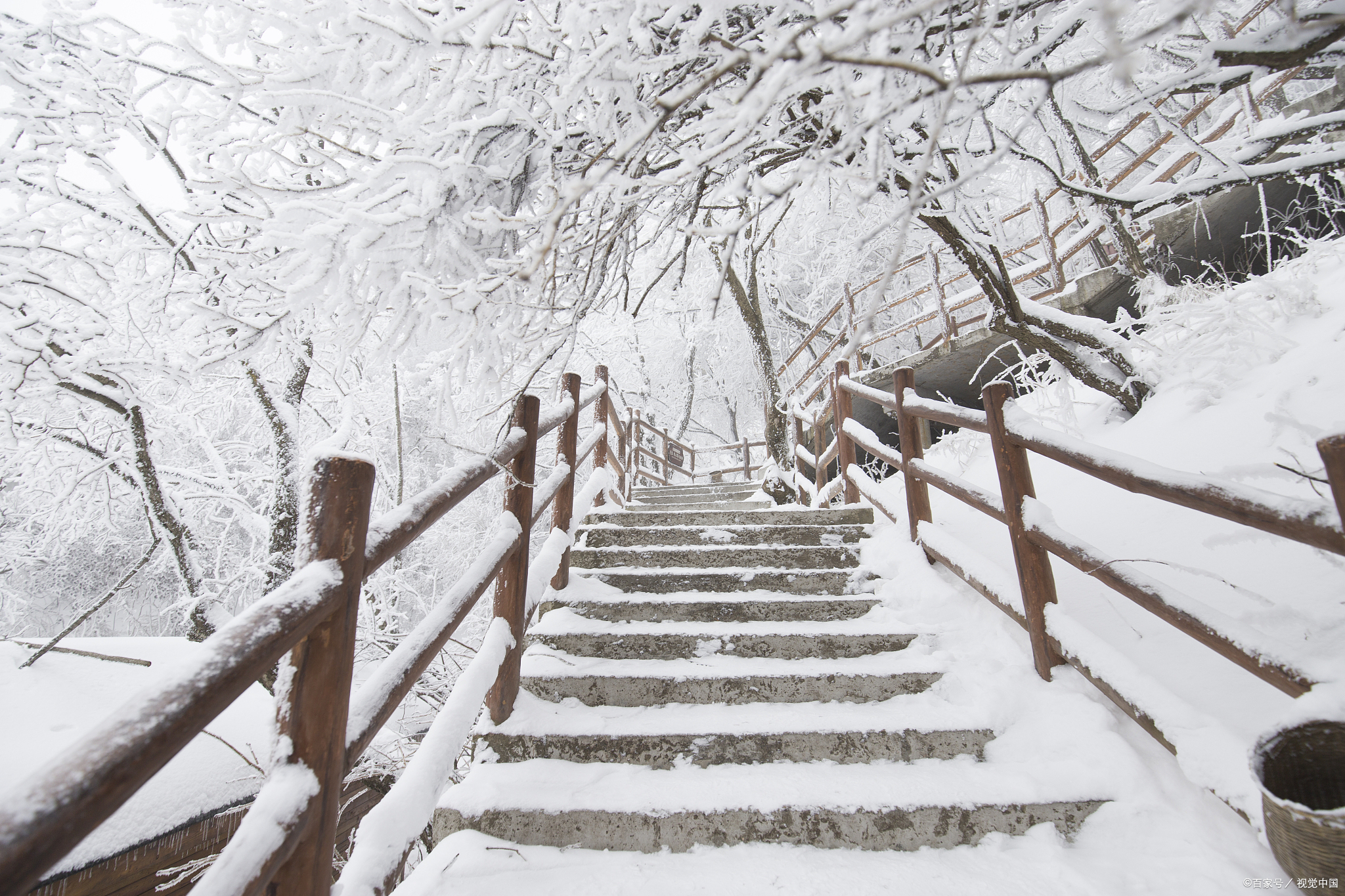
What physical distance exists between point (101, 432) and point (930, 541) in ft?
31.2

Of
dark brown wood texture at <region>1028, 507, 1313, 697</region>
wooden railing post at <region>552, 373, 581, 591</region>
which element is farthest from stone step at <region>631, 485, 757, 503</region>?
dark brown wood texture at <region>1028, 507, 1313, 697</region>

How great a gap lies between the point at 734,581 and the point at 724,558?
247mm

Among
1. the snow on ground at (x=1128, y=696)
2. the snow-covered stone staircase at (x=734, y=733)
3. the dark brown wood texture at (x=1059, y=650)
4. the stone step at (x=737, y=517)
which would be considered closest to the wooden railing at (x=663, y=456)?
the stone step at (x=737, y=517)

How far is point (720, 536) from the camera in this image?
347 centimetres

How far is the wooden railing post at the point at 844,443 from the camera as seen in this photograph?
401cm

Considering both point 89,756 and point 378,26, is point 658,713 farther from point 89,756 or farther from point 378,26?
point 378,26

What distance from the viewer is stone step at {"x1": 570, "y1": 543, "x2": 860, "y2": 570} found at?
10.2 ft

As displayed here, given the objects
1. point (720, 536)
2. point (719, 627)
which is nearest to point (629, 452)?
point (720, 536)

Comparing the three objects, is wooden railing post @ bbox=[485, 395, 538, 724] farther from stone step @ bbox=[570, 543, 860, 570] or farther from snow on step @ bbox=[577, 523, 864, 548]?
snow on step @ bbox=[577, 523, 864, 548]

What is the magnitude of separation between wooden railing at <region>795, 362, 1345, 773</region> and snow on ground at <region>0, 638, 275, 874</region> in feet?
8.50

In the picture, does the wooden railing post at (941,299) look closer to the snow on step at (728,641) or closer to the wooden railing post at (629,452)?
the wooden railing post at (629,452)

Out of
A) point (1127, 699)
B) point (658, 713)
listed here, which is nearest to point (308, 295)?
point (658, 713)

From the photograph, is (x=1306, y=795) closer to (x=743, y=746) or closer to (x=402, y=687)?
(x=743, y=746)

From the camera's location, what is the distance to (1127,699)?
5.31 feet
